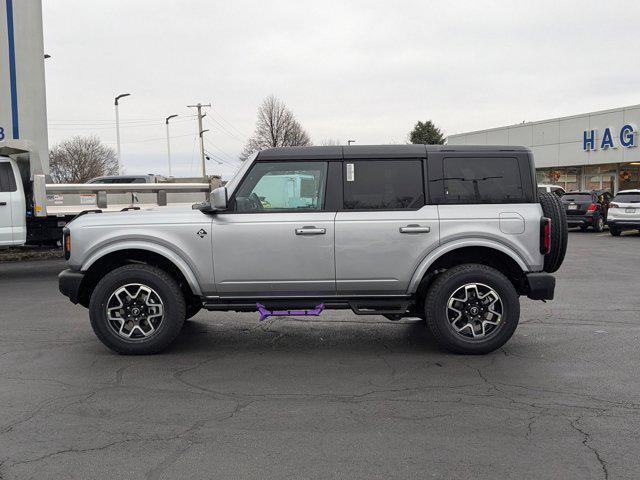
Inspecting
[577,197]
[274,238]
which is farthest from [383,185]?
[577,197]

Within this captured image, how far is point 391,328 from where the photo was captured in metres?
7.13

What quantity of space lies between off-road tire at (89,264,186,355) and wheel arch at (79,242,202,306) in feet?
0.60

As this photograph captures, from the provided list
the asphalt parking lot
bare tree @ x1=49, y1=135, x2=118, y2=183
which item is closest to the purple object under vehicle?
the asphalt parking lot

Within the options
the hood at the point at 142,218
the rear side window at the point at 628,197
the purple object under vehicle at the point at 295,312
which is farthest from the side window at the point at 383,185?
the rear side window at the point at 628,197

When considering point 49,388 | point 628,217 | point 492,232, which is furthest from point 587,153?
point 49,388

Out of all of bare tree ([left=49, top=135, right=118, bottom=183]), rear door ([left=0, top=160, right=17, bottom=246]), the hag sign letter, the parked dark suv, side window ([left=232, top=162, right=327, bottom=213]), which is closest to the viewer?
side window ([left=232, top=162, right=327, bottom=213])

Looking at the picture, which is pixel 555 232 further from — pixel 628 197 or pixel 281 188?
pixel 628 197

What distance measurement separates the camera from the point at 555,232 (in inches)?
233

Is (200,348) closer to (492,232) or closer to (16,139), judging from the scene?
(492,232)

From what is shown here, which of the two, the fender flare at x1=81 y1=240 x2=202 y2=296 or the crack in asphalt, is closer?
the crack in asphalt

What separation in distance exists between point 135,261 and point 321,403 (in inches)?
107

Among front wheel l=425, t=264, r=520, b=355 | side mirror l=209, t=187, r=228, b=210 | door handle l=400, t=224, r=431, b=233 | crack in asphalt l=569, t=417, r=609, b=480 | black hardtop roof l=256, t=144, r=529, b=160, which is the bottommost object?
crack in asphalt l=569, t=417, r=609, b=480

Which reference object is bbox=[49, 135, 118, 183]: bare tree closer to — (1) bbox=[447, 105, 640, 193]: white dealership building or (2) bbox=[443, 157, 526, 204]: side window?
(1) bbox=[447, 105, 640, 193]: white dealership building

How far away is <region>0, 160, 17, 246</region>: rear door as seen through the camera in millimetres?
11336
